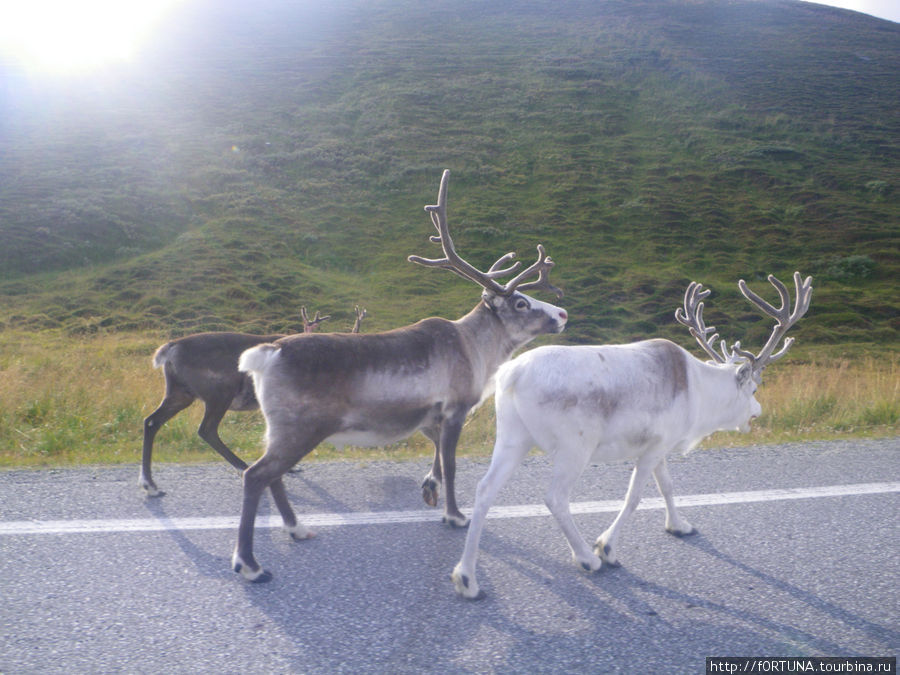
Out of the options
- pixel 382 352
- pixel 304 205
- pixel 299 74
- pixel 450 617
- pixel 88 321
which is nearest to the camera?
pixel 450 617

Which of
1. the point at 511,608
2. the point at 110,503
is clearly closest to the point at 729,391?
the point at 511,608

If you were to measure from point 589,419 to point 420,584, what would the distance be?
141 cm

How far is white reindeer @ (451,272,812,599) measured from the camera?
14.8 ft

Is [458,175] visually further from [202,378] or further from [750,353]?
[750,353]

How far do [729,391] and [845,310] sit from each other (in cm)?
3156

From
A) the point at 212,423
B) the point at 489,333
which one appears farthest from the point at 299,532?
the point at 489,333

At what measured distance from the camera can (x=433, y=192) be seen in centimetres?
4562

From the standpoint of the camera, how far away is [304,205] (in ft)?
143

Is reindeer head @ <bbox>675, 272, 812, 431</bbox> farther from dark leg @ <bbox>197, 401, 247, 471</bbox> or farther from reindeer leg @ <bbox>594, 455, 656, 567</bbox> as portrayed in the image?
dark leg @ <bbox>197, 401, 247, 471</bbox>

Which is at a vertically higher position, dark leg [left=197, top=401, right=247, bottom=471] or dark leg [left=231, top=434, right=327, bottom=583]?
dark leg [left=231, top=434, right=327, bottom=583]

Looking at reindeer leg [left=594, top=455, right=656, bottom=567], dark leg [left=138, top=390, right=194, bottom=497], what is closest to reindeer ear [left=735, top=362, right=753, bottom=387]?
reindeer leg [left=594, top=455, right=656, bottom=567]

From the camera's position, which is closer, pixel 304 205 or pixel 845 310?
pixel 845 310

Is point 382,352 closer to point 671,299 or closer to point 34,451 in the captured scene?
point 34,451

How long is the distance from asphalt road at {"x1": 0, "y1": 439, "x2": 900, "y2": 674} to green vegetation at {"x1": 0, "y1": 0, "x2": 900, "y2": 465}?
7.70 ft
